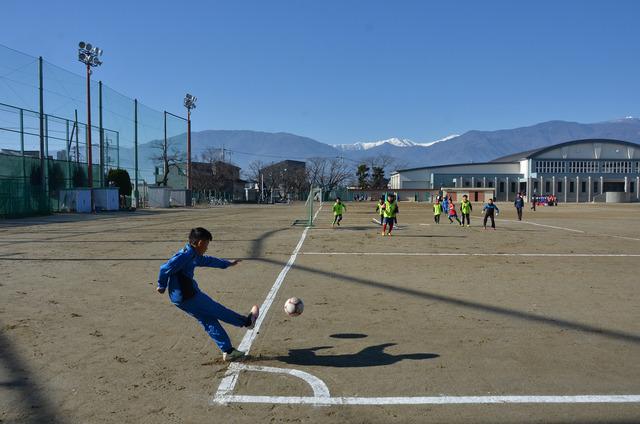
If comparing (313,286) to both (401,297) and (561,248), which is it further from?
(561,248)

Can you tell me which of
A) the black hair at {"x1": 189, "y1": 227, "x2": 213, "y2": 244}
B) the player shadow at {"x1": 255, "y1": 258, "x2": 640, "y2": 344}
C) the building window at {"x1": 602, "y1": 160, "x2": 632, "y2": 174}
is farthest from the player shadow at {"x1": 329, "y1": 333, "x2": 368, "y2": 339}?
the building window at {"x1": 602, "y1": 160, "x2": 632, "y2": 174}

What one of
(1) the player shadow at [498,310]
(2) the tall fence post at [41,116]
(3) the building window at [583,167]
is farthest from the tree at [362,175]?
(1) the player shadow at [498,310]

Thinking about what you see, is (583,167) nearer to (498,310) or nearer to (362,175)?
(362,175)

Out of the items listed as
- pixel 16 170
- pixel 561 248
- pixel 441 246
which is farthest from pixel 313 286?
pixel 16 170

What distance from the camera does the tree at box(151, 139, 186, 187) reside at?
219 feet

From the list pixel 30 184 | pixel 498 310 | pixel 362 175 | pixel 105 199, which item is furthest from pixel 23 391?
pixel 362 175

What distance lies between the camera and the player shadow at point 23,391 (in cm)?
385

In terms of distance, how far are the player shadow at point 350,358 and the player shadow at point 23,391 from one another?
2053 millimetres

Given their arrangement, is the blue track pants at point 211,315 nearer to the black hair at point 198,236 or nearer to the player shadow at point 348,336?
the black hair at point 198,236

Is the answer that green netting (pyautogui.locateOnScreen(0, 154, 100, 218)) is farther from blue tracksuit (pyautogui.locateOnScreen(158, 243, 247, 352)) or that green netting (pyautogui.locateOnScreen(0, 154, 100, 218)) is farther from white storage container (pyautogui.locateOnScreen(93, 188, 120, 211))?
blue tracksuit (pyautogui.locateOnScreen(158, 243, 247, 352))

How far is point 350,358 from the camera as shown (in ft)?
17.1

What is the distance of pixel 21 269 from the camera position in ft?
36.3

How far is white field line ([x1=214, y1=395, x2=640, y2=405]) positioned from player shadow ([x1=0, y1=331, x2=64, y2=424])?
1.24m

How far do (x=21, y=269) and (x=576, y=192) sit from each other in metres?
101
